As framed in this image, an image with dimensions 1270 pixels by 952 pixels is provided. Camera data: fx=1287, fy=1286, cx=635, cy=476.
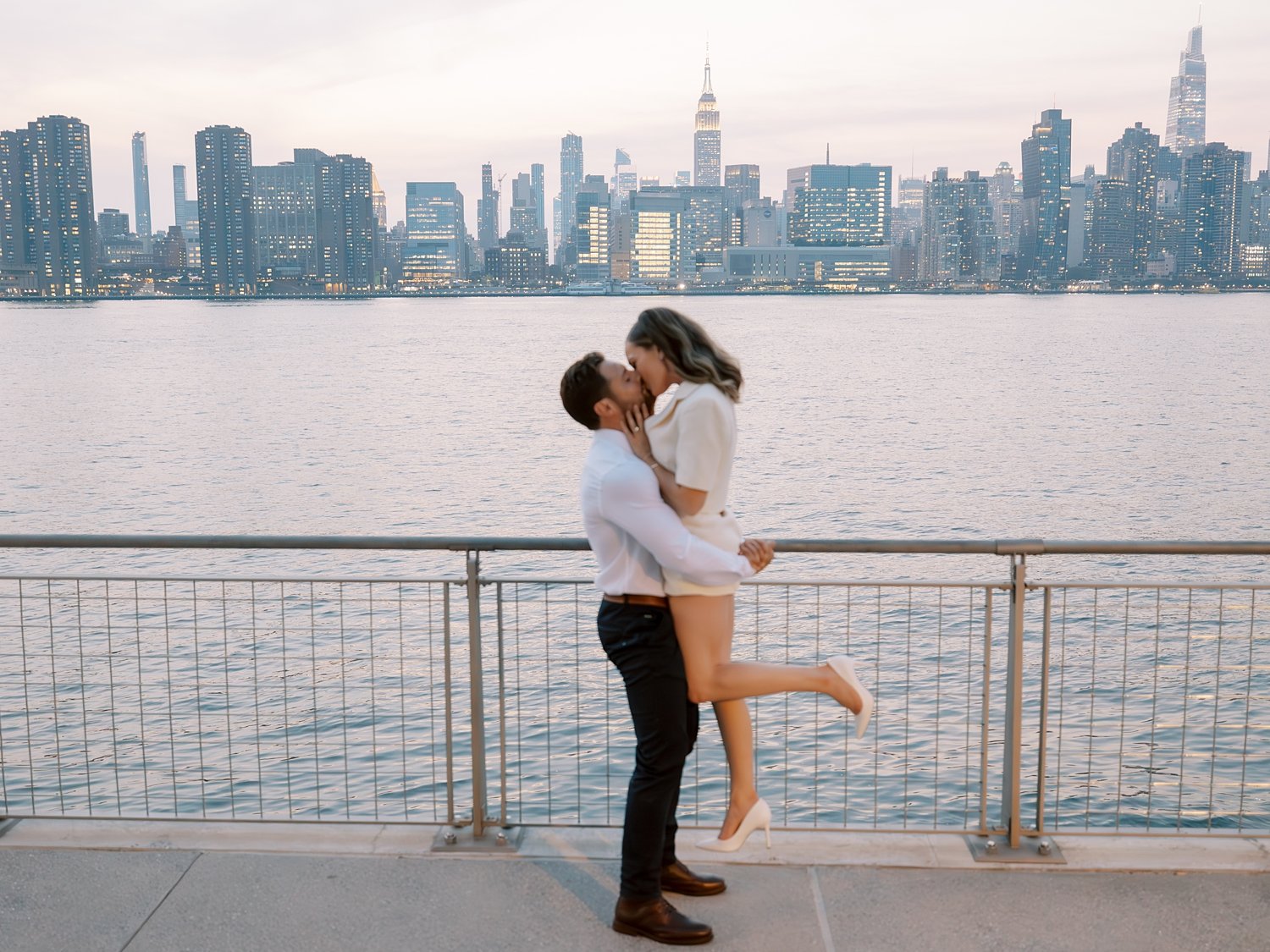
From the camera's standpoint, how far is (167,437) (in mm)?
47625

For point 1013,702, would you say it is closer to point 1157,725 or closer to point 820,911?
point 820,911

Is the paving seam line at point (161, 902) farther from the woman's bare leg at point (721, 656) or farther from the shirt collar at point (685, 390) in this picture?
the shirt collar at point (685, 390)

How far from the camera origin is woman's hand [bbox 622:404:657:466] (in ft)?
13.2

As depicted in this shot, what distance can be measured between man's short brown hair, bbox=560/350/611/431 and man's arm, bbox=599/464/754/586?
0.22 metres

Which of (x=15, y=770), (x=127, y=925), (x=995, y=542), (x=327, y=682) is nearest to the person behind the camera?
(x=127, y=925)

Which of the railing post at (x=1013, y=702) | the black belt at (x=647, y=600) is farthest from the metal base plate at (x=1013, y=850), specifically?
the black belt at (x=647, y=600)

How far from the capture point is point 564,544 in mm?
4785

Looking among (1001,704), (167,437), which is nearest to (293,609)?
(1001,704)

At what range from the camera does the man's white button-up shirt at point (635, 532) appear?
3895 mm

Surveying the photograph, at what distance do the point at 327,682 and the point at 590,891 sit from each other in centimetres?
1148

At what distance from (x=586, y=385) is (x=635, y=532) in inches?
19.1

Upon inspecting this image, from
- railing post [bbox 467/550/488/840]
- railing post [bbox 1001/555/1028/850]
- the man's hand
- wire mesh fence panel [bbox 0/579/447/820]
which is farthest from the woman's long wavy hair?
wire mesh fence panel [bbox 0/579/447/820]

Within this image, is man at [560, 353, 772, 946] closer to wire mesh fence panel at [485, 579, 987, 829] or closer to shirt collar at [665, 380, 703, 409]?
shirt collar at [665, 380, 703, 409]

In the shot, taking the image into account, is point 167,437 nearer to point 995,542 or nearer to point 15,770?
point 15,770
